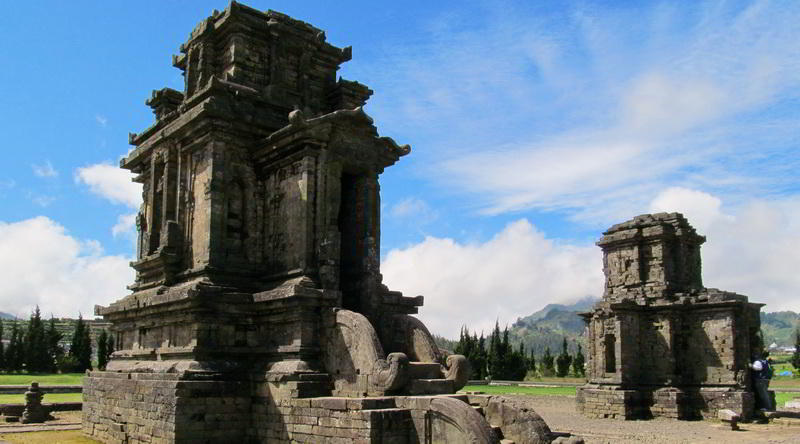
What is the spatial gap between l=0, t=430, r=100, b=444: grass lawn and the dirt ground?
528 inches

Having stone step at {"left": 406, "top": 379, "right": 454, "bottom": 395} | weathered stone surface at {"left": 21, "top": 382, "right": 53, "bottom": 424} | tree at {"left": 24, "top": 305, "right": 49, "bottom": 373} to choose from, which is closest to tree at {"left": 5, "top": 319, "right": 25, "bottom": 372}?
tree at {"left": 24, "top": 305, "right": 49, "bottom": 373}

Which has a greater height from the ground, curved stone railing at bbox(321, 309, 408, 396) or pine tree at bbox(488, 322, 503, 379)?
curved stone railing at bbox(321, 309, 408, 396)

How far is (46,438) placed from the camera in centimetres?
1773

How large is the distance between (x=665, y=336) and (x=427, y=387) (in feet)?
70.3

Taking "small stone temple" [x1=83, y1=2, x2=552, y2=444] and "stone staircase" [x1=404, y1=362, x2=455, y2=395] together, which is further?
"small stone temple" [x1=83, y1=2, x2=552, y2=444]

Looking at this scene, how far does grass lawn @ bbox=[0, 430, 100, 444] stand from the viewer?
17.1m

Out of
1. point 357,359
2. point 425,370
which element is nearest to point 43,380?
point 357,359

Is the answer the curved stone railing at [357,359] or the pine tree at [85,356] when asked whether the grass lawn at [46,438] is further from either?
the pine tree at [85,356]

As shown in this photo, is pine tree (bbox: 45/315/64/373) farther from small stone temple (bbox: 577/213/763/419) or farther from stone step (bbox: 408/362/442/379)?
stone step (bbox: 408/362/442/379)

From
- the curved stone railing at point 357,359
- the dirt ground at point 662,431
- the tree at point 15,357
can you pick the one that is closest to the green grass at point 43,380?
the tree at point 15,357

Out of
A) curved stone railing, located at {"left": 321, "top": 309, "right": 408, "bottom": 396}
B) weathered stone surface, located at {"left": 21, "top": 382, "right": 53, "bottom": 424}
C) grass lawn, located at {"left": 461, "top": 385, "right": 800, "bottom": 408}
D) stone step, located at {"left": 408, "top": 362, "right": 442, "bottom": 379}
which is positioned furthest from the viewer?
grass lawn, located at {"left": 461, "top": 385, "right": 800, "bottom": 408}

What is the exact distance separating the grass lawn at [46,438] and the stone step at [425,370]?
871 cm

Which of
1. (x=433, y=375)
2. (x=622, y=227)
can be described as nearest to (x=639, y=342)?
(x=622, y=227)

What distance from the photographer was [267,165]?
17.6 m
